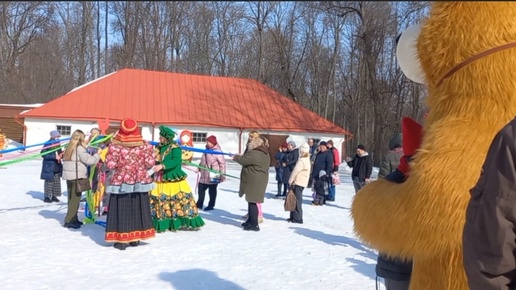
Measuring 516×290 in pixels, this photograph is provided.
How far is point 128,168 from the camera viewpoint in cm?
637

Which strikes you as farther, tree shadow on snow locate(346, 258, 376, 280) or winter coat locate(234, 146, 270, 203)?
winter coat locate(234, 146, 270, 203)

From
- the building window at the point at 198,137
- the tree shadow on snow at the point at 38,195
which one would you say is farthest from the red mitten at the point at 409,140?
the building window at the point at 198,137

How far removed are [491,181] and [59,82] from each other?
44.4m

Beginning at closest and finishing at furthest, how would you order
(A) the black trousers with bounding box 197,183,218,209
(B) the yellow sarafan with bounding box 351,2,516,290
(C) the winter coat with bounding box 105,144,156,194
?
(B) the yellow sarafan with bounding box 351,2,516,290
(C) the winter coat with bounding box 105,144,156,194
(A) the black trousers with bounding box 197,183,218,209

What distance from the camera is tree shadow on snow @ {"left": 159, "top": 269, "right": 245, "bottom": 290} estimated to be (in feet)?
16.3

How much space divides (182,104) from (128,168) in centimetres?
1902

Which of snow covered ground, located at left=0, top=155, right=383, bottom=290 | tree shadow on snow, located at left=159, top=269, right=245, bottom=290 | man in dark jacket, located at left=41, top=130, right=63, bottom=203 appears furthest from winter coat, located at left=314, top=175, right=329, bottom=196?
tree shadow on snow, located at left=159, top=269, right=245, bottom=290

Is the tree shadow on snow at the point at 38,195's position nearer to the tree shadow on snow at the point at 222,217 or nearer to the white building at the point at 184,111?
the tree shadow on snow at the point at 222,217

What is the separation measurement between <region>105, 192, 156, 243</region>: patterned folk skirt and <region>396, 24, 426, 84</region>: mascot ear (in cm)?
466

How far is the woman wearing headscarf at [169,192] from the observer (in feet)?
24.2

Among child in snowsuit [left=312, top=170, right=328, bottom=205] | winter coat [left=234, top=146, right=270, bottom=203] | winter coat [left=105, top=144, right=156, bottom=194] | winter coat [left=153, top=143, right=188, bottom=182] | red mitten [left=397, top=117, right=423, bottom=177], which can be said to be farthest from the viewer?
child in snowsuit [left=312, top=170, right=328, bottom=205]

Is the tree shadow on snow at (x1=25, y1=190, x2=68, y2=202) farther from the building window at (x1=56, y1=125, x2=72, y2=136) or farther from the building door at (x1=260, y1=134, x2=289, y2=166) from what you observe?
the building door at (x1=260, y1=134, x2=289, y2=166)

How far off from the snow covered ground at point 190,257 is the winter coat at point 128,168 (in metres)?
0.80

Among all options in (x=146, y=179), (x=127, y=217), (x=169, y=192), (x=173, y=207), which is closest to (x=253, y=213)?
(x=173, y=207)
